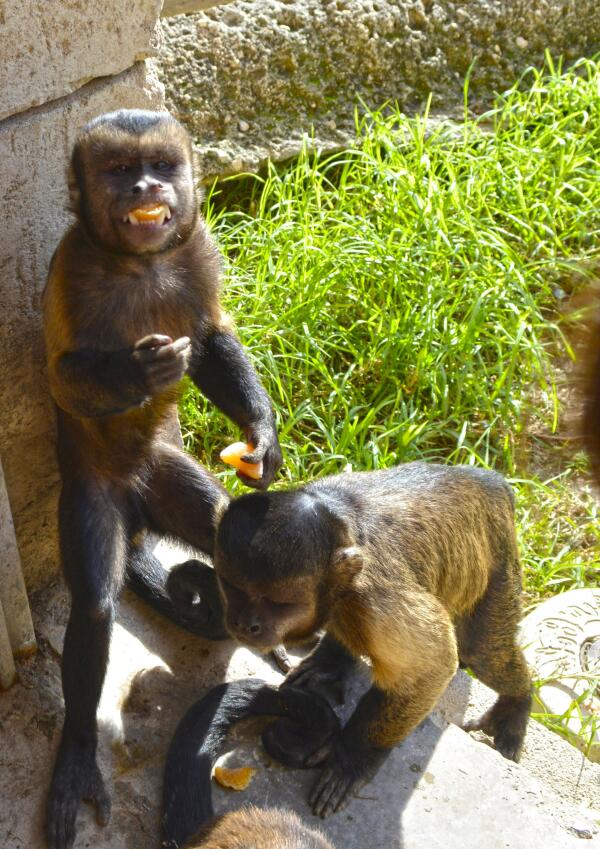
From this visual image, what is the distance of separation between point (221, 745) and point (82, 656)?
67cm

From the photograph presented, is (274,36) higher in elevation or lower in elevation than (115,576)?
higher

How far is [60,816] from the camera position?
153 inches

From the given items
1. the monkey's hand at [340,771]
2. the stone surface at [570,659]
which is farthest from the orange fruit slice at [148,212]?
the stone surface at [570,659]

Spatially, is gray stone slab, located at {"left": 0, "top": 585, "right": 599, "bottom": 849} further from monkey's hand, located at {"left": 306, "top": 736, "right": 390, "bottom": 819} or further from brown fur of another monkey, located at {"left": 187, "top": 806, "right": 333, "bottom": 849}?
brown fur of another monkey, located at {"left": 187, "top": 806, "right": 333, "bottom": 849}

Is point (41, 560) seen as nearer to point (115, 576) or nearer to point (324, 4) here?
point (115, 576)

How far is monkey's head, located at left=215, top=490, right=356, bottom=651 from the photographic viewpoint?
3.87m

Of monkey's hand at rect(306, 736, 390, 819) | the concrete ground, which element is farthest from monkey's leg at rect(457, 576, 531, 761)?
monkey's hand at rect(306, 736, 390, 819)

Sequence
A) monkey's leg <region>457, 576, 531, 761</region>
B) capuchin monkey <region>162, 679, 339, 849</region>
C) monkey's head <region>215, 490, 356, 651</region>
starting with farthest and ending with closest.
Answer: monkey's leg <region>457, 576, 531, 761</region> → monkey's head <region>215, 490, 356, 651</region> → capuchin monkey <region>162, 679, 339, 849</region>

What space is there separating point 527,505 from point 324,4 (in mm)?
3716

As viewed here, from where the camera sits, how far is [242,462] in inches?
175

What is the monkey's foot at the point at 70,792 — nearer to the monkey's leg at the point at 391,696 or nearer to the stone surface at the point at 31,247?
the monkey's leg at the point at 391,696

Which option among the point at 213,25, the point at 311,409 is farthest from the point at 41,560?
the point at 213,25

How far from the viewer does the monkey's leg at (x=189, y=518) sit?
14.4ft

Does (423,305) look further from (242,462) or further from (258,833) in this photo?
(258,833)
